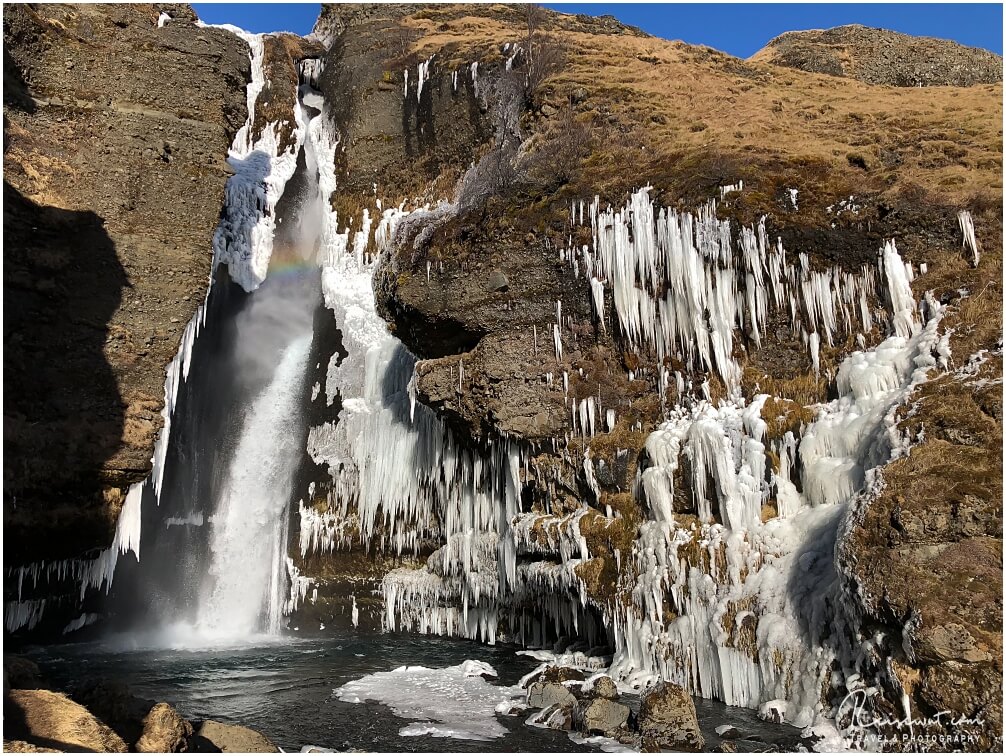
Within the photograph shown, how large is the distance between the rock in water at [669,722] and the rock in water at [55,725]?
5910mm

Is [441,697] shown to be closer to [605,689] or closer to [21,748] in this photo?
[605,689]

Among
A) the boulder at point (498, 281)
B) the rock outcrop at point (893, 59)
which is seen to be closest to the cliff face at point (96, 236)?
the boulder at point (498, 281)

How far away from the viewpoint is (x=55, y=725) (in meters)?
6.66

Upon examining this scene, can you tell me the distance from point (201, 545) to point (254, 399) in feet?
14.8

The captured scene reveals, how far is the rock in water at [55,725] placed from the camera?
21.0 feet

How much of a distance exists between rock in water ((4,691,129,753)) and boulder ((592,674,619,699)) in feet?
20.9

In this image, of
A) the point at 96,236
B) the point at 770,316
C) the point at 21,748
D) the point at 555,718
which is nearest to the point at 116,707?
the point at 21,748

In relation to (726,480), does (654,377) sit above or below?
above

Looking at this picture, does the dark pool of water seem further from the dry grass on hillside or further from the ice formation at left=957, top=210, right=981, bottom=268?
the dry grass on hillside

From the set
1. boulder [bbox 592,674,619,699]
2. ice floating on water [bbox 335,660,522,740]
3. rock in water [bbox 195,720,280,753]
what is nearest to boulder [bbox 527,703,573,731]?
ice floating on water [bbox 335,660,522,740]

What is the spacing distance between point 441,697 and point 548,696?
2.05 metres

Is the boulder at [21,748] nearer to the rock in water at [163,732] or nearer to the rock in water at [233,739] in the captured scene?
the rock in water at [163,732]

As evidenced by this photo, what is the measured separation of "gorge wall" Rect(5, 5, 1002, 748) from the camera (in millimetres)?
8977

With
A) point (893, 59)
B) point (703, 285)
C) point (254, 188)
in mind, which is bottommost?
point (703, 285)
